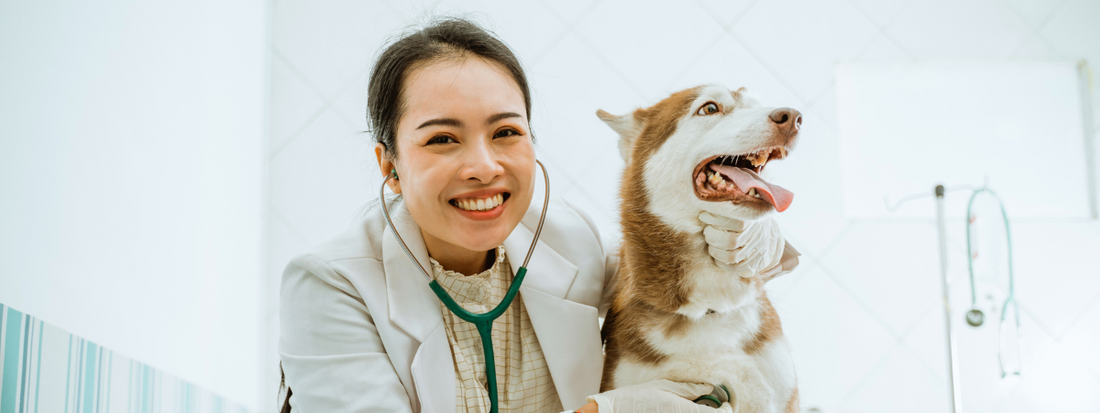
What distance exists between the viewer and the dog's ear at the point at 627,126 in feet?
3.43

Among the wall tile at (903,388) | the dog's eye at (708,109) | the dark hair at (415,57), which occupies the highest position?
the dark hair at (415,57)

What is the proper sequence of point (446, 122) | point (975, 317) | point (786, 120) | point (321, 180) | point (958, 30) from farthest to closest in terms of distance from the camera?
1. point (958, 30)
2. point (321, 180)
3. point (975, 317)
4. point (446, 122)
5. point (786, 120)

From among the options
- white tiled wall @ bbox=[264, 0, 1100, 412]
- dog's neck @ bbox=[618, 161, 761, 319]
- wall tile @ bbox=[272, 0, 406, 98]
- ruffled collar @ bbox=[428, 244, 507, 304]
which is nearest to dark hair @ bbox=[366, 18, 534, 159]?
ruffled collar @ bbox=[428, 244, 507, 304]

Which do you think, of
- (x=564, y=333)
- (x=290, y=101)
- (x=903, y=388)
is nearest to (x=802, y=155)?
(x=903, y=388)

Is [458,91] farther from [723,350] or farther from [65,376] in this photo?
[65,376]

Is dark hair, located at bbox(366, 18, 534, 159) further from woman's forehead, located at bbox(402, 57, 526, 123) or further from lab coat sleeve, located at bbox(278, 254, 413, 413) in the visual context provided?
lab coat sleeve, located at bbox(278, 254, 413, 413)

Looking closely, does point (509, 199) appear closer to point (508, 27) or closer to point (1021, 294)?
point (508, 27)

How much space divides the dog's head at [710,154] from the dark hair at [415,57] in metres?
0.27

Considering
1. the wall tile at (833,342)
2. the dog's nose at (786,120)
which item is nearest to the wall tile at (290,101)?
the dog's nose at (786,120)

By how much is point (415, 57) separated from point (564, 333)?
0.54 metres

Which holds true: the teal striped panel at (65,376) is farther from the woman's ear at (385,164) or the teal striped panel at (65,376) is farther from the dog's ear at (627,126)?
the dog's ear at (627,126)

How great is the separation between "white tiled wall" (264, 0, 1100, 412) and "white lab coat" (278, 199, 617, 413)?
1.13 m

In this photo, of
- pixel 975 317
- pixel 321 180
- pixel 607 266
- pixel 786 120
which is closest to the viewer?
pixel 786 120

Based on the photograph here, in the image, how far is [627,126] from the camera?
1.06 meters
